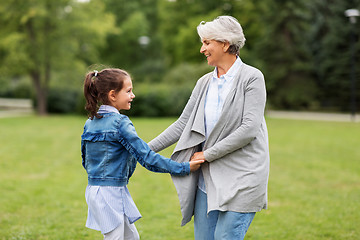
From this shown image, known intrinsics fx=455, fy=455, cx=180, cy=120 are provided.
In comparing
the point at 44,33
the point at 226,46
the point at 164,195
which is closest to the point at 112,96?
the point at 226,46

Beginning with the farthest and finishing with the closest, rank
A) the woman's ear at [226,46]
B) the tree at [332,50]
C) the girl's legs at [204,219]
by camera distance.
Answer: the tree at [332,50] → the girl's legs at [204,219] → the woman's ear at [226,46]

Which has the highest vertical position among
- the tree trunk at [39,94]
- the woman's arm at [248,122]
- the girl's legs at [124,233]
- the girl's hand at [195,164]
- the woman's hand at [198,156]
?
the woman's arm at [248,122]

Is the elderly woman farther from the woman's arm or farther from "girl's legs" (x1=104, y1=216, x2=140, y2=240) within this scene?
"girl's legs" (x1=104, y1=216, x2=140, y2=240)

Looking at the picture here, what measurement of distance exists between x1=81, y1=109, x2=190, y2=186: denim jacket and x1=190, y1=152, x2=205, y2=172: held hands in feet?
0.10

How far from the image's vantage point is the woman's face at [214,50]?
302cm

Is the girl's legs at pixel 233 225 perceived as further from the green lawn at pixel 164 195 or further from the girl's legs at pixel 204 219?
the green lawn at pixel 164 195

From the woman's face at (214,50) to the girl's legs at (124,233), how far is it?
1257mm

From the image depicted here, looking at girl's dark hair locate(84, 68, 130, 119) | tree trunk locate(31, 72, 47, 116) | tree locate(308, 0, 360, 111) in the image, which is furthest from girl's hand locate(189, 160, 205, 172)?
tree locate(308, 0, 360, 111)

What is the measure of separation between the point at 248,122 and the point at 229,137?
0.15m

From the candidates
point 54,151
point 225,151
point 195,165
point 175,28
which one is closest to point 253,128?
point 225,151

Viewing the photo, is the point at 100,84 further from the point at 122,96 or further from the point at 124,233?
the point at 124,233

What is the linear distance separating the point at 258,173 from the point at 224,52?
2.72ft

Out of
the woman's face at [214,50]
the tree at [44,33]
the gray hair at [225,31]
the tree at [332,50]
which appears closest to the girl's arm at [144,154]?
the woman's face at [214,50]

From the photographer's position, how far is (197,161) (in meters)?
3.03
